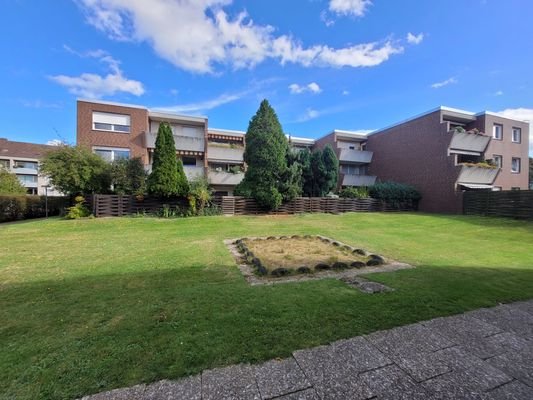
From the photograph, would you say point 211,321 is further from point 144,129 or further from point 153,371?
point 144,129

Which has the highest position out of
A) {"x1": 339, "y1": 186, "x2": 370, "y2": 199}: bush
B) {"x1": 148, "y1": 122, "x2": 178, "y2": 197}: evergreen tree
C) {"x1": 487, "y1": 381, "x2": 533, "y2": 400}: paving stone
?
{"x1": 148, "y1": 122, "x2": 178, "y2": 197}: evergreen tree

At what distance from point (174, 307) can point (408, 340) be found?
3019mm

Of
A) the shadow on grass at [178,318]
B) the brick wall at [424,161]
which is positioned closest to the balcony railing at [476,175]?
the brick wall at [424,161]

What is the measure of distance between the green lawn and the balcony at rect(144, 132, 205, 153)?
51.0ft

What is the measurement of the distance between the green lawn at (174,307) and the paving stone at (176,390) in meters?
0.10

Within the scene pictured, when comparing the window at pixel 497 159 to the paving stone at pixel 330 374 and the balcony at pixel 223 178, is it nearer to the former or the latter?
the balcony at pixel 223 178

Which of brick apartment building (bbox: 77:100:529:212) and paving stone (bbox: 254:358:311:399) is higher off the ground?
brick apartment building (bbox: 77:100:529:212)

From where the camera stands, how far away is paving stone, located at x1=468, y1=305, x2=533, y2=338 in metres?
3.19

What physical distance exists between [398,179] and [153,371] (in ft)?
90.1

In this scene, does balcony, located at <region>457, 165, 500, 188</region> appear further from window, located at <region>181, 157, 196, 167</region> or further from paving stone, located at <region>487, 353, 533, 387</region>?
window, located at <region>181, 157, 196, 167</region>

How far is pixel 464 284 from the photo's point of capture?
464 cm

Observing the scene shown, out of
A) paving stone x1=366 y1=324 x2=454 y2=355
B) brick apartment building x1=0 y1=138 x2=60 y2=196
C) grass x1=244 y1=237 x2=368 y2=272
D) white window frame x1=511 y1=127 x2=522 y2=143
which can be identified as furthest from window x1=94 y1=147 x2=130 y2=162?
white window frame x1=511 y1=127 x2=522 y2=143

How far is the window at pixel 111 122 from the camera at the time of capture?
68.8 feet

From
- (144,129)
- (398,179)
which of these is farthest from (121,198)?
(398,179)
